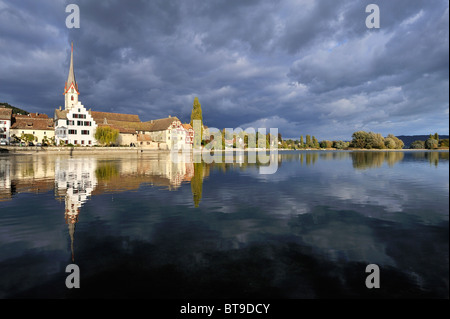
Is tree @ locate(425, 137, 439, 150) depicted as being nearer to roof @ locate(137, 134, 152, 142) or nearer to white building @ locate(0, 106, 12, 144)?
roof @ locate(137, 134, 152, 142)

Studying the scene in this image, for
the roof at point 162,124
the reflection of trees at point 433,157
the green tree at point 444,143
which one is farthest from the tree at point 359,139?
the roof at point 162,124

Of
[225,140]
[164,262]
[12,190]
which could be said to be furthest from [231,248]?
[225,140]

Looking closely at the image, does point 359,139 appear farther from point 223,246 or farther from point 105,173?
point 223,246

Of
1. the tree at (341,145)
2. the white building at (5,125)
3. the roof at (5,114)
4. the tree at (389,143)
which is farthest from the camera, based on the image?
the tree at (341,145)

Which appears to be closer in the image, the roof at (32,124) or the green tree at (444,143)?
the roof at (32,124)

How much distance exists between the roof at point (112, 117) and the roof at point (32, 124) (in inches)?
876

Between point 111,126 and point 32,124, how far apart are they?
28100 millimetres

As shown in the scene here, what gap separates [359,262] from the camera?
7.74 m

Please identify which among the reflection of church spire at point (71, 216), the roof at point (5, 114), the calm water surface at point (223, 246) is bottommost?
the calm water surface at point (223, 246)

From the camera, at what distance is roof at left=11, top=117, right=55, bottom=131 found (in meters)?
94.1

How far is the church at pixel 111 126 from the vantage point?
9612 cm

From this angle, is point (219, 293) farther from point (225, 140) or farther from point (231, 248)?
point (225, 140)

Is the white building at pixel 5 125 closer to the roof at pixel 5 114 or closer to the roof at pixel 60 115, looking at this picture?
the roof at pixel 5 114
